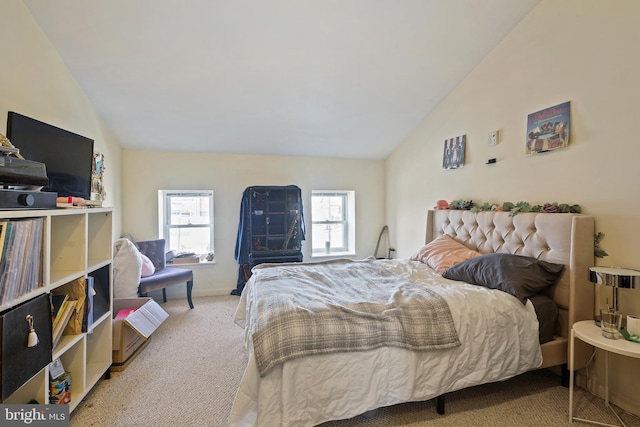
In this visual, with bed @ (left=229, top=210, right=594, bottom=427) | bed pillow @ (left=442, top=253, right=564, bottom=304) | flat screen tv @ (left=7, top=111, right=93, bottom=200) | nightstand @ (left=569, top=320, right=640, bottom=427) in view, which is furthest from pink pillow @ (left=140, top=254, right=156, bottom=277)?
nightstand @ (left=569, top=320, right=640, bottom=427)

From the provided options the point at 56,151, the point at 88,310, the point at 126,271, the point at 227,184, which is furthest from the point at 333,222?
the point at 56,151

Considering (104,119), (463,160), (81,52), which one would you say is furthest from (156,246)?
(463,160)

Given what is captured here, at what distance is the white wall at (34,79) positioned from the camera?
5.82 feet

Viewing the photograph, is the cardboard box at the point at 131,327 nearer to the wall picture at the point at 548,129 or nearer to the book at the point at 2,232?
the book at the point at 2,232

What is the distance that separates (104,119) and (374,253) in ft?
13.6

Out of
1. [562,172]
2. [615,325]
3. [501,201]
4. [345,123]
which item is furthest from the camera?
[345,123]

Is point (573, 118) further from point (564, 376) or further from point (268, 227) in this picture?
point (268, 227)

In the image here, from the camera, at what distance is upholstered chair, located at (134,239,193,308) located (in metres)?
3.24

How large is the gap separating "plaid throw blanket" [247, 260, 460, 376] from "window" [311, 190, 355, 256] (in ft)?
8.40

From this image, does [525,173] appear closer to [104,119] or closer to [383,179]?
[383,179]

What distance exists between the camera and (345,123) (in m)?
3.64

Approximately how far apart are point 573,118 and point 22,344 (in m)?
3.59

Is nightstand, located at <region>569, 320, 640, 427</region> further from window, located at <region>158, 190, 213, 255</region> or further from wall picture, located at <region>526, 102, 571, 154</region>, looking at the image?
window, located at <region>158, 190, 213, 255</region>

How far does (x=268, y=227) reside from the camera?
158 inches
